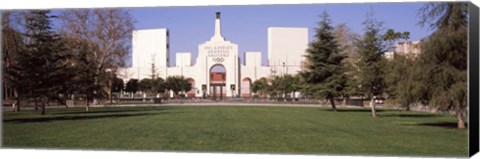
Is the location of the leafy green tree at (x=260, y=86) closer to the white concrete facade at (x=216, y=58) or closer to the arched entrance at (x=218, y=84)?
the white concrete facade at (x=216, y=58)

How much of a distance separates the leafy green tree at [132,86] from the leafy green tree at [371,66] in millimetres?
7944

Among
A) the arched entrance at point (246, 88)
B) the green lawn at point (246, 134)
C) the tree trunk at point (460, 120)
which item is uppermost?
the arched entrance at point (246, 88)

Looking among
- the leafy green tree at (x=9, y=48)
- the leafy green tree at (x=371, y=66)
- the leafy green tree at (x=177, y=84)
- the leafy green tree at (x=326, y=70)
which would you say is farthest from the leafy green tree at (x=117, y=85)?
the leafy green tree at (x=371, y=66)

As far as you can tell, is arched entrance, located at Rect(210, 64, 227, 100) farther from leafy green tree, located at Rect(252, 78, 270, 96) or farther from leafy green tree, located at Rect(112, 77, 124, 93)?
leafy green tree, located at Rect(112, 77, 124, 93)

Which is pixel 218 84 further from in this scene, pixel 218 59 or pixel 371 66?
pixel 371 66

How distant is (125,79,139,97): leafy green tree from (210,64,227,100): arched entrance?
8.42ft

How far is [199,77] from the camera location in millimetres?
19766

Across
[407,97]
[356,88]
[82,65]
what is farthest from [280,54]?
[82,65]

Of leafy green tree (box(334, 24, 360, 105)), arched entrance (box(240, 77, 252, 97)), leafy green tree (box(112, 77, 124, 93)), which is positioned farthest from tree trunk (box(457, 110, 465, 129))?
leafy green tree (box(112, 77, 124, 93))

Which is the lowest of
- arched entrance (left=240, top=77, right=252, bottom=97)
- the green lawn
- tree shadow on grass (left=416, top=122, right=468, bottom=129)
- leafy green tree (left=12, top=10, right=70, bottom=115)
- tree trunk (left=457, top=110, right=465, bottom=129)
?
the green lawn

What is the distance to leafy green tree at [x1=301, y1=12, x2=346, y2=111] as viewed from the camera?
23.3 meters

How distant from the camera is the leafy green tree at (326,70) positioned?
23.3 metres

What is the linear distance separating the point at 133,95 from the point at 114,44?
420 cm

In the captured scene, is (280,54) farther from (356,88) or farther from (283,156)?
(356,88)
